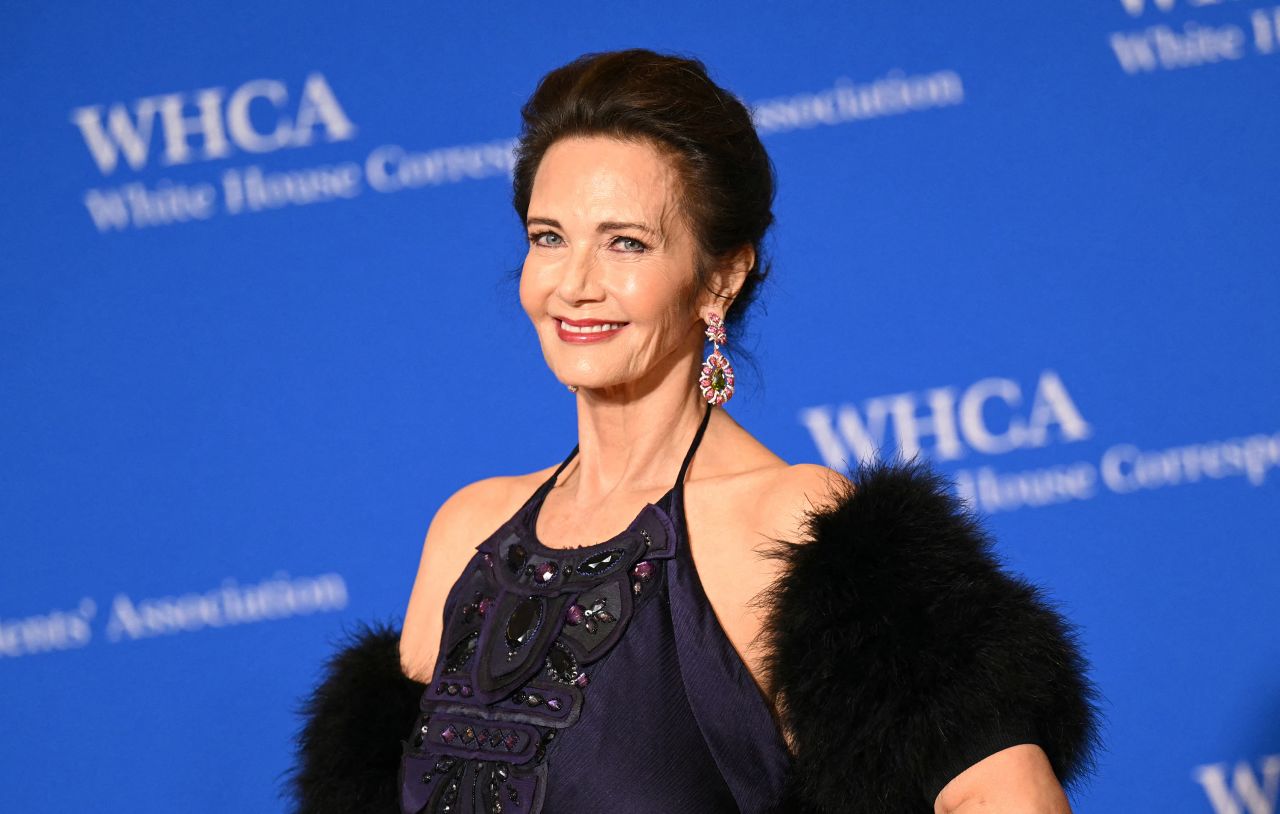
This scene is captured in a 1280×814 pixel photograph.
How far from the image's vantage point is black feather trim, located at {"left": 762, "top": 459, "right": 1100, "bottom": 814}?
1447 millimetres

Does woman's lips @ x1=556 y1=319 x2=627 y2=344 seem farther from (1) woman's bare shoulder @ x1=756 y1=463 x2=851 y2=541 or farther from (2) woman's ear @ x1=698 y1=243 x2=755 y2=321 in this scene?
(1) woman's bare shoulder @ x1=756 y1=463 x2=851 y2=541

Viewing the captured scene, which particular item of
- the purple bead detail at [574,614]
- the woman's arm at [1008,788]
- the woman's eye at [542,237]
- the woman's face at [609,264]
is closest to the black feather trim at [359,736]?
the purple bead detail at [574,614]

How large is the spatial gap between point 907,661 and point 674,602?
299 mm

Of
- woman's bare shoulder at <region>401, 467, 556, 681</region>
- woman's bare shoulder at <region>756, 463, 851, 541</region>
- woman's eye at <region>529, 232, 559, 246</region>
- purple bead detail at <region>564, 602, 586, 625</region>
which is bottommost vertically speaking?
purple bead detail at <region>564, 602, 586, 625</region>

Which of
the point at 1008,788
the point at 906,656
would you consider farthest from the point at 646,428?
the point at 1008,788

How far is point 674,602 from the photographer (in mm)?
1656

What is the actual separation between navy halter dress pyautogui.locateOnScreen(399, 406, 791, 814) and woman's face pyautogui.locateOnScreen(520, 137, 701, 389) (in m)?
0.16

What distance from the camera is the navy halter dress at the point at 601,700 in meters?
1.59

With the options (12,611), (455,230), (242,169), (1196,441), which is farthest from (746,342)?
(12,611)

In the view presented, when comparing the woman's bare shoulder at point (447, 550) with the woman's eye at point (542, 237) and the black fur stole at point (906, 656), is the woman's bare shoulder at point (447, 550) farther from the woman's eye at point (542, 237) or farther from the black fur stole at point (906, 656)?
the black fur stole at point (906, 656)

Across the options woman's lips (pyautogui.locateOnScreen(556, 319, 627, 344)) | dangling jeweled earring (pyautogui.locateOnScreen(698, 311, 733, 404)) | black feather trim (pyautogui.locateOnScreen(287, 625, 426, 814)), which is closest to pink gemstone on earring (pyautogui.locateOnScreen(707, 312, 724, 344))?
dangling jeweled earring (pyautogui.locateOnScreen(698, 311, 733, 404))

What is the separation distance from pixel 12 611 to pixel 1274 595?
8.50 feet

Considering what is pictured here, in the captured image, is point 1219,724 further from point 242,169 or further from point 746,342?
point 242,169

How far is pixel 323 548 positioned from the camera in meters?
3.02
